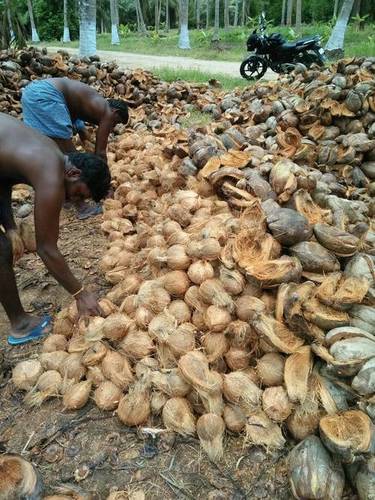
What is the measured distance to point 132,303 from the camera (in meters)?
2.72

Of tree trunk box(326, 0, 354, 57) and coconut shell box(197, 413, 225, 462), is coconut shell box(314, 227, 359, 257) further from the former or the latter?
tree trunk box(326, 0, 354, 57)

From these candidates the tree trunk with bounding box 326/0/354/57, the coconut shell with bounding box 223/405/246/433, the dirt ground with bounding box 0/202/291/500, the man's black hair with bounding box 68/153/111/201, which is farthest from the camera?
the tree trunk with bounding box 326/0/354/57

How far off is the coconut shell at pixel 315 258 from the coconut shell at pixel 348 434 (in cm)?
84

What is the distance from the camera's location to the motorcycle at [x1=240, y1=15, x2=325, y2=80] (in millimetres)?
10297

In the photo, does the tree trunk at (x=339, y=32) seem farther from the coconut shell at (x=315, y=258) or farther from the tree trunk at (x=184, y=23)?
the coconut shell at (x=315, y=258)

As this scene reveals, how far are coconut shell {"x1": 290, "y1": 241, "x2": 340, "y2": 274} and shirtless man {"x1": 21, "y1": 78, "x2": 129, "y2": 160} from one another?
10.5ft

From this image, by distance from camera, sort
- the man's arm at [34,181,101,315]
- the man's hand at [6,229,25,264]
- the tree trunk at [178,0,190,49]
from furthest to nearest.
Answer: the tree trunk at [178,0,190,49] → the man's hand at [6,229,25,264] → the man's arm at [34,181,101,315]

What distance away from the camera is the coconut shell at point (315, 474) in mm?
1836

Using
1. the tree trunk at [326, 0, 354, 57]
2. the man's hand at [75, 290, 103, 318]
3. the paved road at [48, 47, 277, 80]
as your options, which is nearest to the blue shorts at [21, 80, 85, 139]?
the man's hand at [75, 290, 103, 318]

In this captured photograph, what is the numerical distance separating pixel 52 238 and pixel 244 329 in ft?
4.12

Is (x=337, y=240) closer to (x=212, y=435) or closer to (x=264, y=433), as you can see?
(x=264, y=433)

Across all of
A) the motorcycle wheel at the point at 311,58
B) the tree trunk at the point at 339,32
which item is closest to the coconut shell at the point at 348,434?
the motorcycle wheel at the point at 311,58

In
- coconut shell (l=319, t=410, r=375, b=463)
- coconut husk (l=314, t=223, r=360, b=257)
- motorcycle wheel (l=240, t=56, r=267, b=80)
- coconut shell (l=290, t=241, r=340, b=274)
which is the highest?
motorcycle wheel (l=240, t=56, r=267, b=80)

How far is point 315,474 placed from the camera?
186cm
